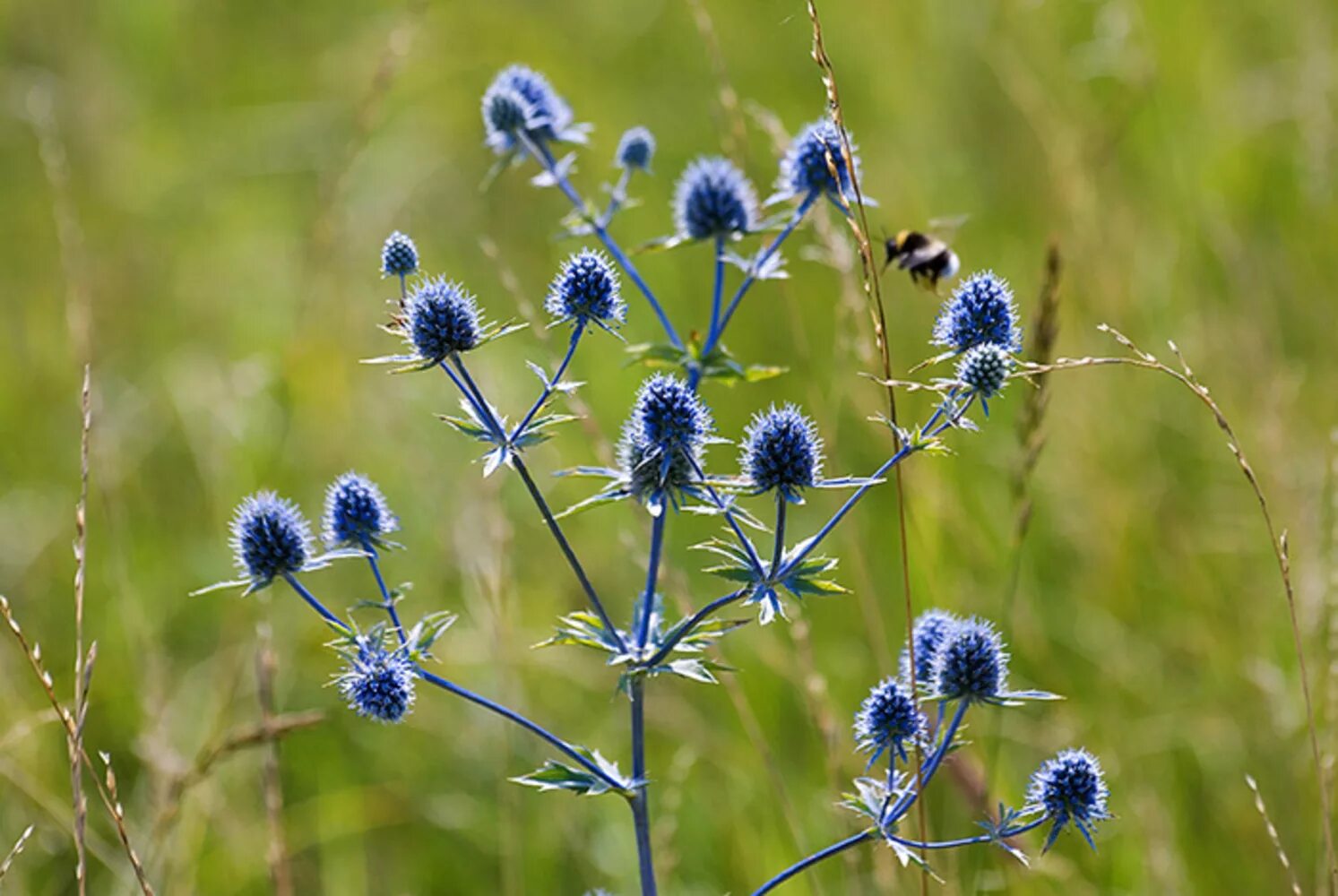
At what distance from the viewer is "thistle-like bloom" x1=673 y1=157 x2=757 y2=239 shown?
8.21ft

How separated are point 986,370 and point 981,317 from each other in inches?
5.0

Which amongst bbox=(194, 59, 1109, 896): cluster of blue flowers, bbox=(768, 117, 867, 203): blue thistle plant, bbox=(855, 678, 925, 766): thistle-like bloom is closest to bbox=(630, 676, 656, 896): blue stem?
bbox=(194, 59, 1109, 896): cluster of blue flowers

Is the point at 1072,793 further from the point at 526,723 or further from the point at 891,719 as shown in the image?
the point at 526,723

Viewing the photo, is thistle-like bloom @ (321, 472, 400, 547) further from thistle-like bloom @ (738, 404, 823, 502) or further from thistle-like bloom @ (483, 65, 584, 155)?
thistle-like bloom @ (483, 65, 584, 155)

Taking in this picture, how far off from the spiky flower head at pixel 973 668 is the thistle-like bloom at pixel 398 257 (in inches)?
42.2

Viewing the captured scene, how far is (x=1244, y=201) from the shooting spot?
545cm

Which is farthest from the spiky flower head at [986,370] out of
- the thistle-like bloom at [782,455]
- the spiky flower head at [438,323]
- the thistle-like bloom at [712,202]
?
the spiky flower head at [438,323]

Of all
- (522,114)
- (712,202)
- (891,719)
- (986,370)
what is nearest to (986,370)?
(986,370)

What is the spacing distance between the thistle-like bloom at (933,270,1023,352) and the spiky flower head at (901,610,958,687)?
0.46m

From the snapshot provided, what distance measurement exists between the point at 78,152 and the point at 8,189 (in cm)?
64

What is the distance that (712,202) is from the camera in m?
2.50

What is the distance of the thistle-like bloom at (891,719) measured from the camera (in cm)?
212

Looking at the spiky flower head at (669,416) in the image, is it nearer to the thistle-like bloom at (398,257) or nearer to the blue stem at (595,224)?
the blue stem at (595,224)

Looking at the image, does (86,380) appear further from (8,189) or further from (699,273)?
(8,189)
